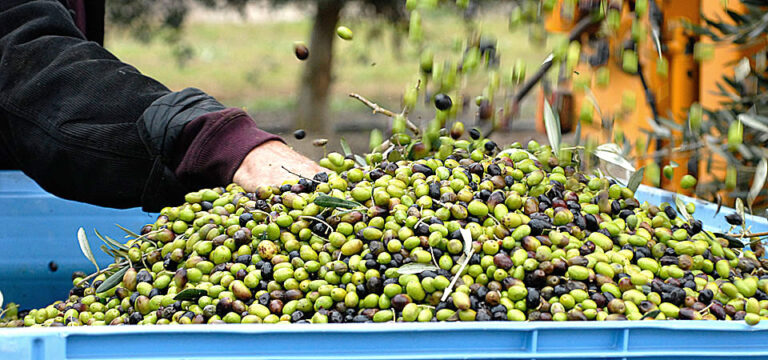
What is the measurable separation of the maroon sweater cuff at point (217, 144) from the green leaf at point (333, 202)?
1.55 ft

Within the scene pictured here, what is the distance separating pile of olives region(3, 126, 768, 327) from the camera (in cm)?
128

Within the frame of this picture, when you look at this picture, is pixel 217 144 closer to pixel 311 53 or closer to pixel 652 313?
pixel 652 313

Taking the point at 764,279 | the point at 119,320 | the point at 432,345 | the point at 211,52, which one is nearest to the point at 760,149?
the point at 764,279

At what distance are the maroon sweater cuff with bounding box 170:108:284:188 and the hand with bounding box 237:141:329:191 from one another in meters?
0.02

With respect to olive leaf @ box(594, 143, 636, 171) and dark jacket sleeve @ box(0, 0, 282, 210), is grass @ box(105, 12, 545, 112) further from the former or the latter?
olive leaf @ box(594, 143, 636, 171)

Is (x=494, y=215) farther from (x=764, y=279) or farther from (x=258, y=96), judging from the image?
(x=258, y=96)

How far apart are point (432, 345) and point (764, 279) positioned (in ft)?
2.54

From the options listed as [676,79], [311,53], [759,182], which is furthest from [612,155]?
[311,53]

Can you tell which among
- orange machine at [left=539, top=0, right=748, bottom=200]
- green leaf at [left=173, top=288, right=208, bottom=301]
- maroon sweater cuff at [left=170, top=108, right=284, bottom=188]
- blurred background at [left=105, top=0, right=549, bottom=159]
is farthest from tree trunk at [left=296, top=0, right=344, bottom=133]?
green leaf at [left=173, top=288, right=208, bottom=301]

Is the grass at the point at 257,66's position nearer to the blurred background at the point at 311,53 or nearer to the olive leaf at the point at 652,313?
the blurred background at the point at 311,53

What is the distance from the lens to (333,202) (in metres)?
1.47

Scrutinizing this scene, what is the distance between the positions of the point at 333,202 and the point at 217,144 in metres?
0.55

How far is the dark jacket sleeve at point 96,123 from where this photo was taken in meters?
1.94

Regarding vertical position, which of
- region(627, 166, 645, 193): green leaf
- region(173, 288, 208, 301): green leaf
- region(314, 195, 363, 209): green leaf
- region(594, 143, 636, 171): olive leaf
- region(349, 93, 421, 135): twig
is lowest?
region(173, 288, 208, 301): green leaf
